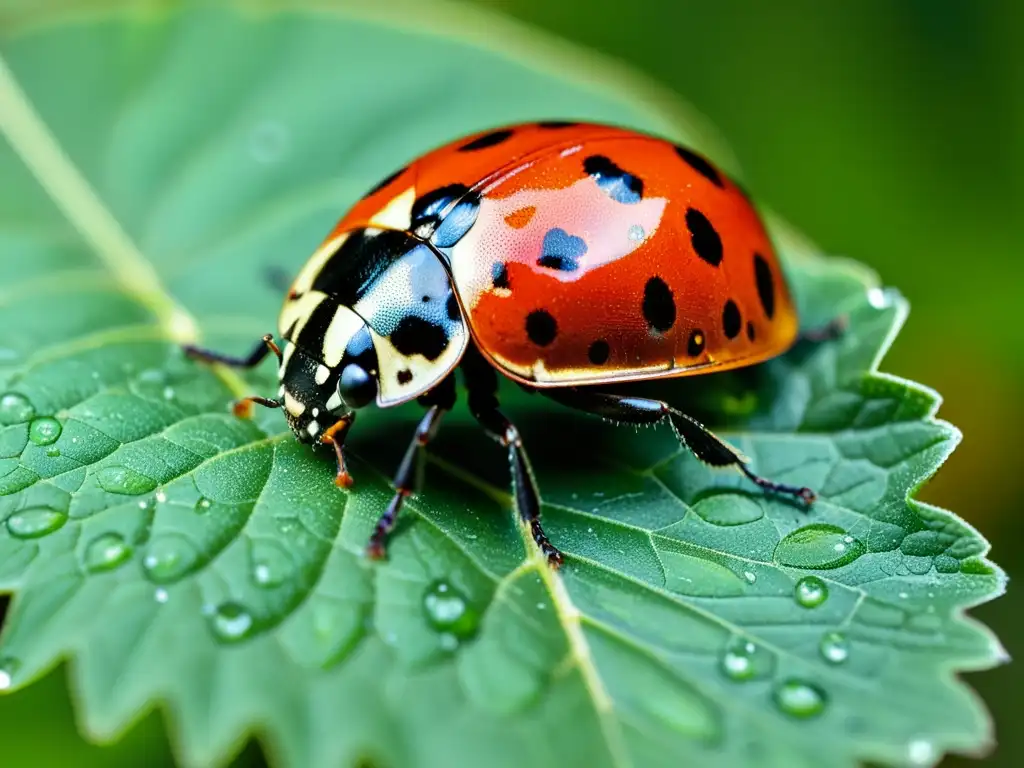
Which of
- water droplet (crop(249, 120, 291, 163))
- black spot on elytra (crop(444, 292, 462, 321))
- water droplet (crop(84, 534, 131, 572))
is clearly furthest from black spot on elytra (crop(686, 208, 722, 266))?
water droplet (crop(249, 120, 291, 163))

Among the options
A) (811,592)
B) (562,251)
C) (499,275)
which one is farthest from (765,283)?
(811,592)

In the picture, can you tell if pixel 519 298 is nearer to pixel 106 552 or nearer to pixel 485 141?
pixel 485 141

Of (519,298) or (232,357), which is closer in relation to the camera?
(519,298)

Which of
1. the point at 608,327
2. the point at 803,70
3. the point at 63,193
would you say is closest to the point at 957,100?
the point at 803,70

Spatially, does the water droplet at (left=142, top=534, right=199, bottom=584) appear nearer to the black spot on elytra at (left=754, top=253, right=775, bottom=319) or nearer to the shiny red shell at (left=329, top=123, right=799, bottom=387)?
the shiny red shell at (left=329, top=123, right=799, bottom=387)

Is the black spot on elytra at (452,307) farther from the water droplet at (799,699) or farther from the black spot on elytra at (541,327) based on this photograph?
the water droplet at (799,699)

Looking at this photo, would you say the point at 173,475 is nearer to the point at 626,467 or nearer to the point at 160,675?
Result: the point at 160,675

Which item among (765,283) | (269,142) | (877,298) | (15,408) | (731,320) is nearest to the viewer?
(15,408)

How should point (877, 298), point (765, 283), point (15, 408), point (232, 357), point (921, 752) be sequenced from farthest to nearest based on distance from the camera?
point (877, 298)
point (232, 357)
point (765, 283)
point (15, 408)
point (921, 752)
